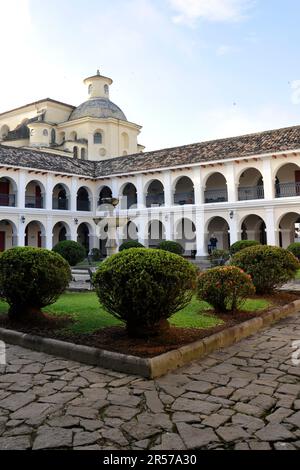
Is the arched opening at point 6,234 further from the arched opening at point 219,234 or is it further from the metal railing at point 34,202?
the arched opening at point 219,234

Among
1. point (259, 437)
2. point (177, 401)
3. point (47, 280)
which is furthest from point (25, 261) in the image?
point (259, 437)

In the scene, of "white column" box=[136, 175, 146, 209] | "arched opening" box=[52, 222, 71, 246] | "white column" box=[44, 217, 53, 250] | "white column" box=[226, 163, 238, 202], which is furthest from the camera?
"arched opening" box=[52, 222, 71, 246]

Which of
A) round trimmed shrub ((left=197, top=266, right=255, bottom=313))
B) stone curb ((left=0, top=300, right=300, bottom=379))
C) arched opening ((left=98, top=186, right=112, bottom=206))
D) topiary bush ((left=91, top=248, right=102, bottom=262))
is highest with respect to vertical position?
arched opening ((left=98, top=186, right=112, bottom=206))

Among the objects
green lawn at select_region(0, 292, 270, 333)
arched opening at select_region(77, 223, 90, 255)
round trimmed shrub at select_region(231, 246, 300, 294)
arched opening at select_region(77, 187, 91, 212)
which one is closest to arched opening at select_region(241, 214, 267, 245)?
arched opening at select_region(77, 187, 91, 212)

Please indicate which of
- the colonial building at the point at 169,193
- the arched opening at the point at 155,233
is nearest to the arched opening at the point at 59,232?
the colonial building at the point at 169,193

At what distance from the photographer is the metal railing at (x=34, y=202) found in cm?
2894

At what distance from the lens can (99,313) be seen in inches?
307

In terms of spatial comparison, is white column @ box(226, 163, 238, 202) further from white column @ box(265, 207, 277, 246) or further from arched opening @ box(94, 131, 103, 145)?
arched opening @ box(94, 131, 103, 145)

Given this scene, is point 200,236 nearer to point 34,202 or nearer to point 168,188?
point 168,188

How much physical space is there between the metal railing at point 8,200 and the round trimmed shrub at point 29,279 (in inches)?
842

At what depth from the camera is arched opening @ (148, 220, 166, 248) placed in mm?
29875

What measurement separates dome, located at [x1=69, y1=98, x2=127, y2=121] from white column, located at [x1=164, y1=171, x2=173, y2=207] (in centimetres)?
1377

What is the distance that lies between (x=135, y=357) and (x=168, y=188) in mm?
23537
